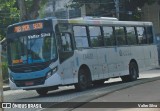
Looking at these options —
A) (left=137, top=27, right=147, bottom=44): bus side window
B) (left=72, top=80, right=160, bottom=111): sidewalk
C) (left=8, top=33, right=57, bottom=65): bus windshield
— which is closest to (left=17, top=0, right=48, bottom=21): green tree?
(left=137, top=27, right=147, bottom=44): bus side window

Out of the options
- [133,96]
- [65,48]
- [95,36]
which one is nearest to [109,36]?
[95,36]

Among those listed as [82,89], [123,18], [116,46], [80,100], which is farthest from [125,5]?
[80,100]

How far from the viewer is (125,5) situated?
4859 cm

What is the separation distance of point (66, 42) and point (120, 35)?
193 inches

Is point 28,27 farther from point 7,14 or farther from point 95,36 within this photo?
point 7,14

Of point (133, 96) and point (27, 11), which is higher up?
point (27, 11)

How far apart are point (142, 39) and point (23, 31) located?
853 cm

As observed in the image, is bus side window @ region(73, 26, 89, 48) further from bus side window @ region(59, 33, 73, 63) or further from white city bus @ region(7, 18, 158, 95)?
bus side window @ region(59, 33, 73, 63)

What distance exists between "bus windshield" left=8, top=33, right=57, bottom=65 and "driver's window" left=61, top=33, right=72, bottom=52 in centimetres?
58

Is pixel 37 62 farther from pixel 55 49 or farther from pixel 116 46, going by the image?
pixel 116 46

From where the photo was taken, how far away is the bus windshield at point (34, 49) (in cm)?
1847

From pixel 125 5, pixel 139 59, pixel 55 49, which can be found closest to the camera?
pixel 55 49

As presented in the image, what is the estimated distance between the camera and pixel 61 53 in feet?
61.2

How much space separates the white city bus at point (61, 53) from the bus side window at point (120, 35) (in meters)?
0.05
